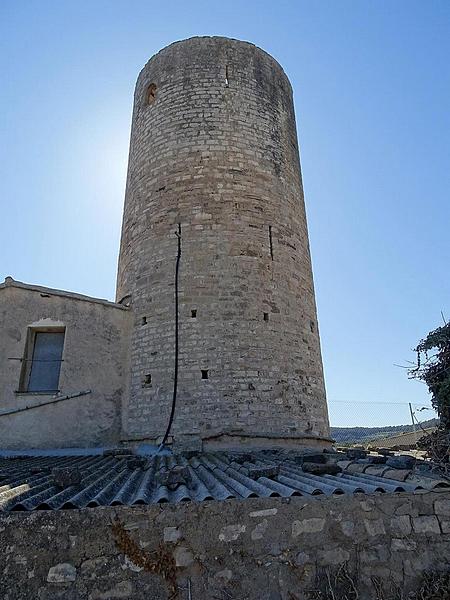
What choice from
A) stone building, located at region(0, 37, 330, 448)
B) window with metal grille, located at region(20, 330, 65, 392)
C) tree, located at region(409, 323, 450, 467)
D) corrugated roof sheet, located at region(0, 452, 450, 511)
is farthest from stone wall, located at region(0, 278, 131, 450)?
tree, located at region(409, 323, 450, 467)

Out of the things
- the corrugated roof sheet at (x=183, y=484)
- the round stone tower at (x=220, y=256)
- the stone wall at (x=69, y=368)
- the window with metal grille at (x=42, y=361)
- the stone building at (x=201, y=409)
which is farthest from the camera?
the window with metal grille at (x=42, y=361)

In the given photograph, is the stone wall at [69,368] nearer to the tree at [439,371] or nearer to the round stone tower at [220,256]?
the round stone tower at [220,256]

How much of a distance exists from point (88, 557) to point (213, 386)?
5.35 metres

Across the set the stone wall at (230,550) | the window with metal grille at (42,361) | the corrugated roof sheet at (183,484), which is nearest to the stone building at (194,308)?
the window with metal grille at (42,361)

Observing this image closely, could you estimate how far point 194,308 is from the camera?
9.12m

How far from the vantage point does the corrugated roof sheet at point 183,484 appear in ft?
11.6

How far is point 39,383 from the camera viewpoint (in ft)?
30.4

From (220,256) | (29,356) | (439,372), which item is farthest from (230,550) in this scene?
(29,356)

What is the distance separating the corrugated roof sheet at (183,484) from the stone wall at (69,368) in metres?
3.38

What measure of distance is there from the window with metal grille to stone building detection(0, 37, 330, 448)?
25mm

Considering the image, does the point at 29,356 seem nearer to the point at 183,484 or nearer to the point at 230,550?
the point at 183,484

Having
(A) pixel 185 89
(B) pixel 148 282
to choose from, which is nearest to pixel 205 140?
(A) pixel 185 89

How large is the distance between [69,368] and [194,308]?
2.81m

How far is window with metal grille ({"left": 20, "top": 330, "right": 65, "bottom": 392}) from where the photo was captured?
9.24 metres
